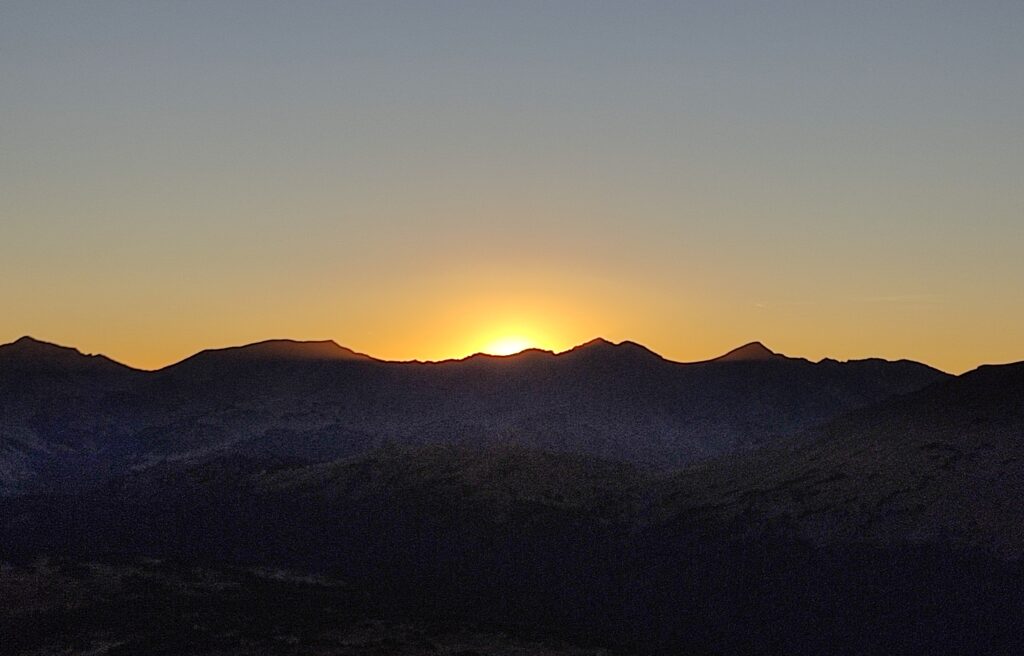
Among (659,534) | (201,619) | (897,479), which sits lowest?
(201,619)

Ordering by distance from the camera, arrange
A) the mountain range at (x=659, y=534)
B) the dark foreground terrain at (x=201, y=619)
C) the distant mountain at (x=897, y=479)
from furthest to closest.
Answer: the distant mountain at (x=897, y=479), the mountain range at (x=659, y=534), the dark foreground terrain at (x=201, y=619)

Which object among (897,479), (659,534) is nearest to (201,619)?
(659,534)

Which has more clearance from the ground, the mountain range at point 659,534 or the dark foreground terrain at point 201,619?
the mountain range at point 659,534

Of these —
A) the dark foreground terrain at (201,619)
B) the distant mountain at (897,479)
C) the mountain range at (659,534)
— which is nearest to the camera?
the dark foreground terrain at (201,619)

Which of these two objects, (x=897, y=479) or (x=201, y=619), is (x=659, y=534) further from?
(x=201, y=619)

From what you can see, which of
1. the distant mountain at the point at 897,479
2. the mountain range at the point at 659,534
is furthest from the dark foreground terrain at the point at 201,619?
the distant mountain at the point at 897,479

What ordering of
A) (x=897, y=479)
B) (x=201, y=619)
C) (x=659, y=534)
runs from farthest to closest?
(x=659, y=534) → (x=897, y=479) → (x=201, y=619)

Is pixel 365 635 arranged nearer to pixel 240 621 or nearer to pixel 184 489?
pixel 240 621

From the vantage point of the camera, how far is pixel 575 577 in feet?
278

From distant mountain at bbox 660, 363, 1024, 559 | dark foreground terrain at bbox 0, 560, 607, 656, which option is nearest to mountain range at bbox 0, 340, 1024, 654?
distant mountain at bbox 660, 363, 1024, 559

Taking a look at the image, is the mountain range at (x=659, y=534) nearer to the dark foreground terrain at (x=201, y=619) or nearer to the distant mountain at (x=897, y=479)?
the distant mountain at (x=897, y=479)

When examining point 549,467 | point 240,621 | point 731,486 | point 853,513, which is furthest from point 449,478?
point 240,621

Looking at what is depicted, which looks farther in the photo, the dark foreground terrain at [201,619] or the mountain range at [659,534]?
the mountain range at [659,534]

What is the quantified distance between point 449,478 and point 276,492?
1854 cm
